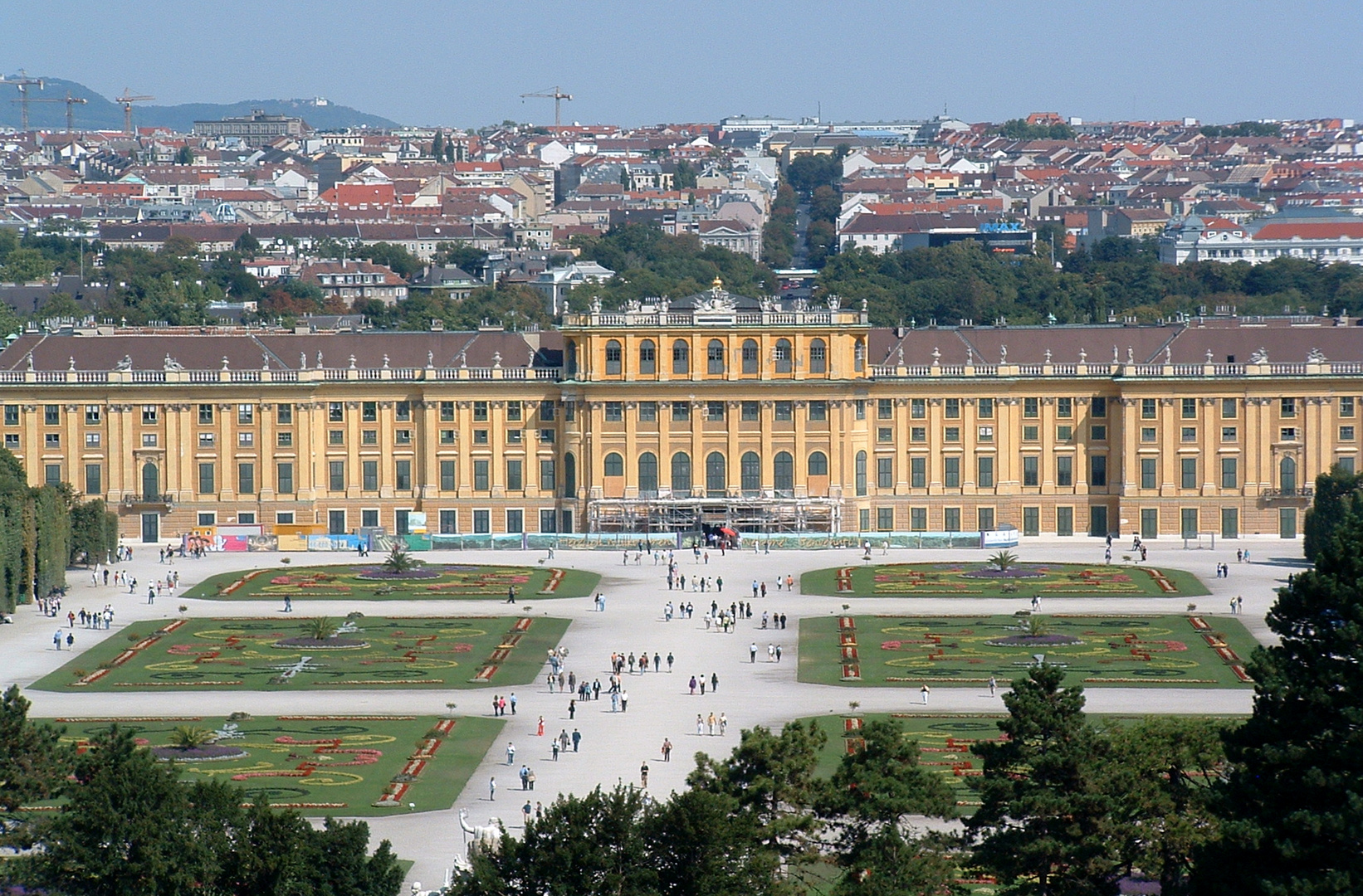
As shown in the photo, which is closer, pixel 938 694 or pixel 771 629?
pixel 938 694

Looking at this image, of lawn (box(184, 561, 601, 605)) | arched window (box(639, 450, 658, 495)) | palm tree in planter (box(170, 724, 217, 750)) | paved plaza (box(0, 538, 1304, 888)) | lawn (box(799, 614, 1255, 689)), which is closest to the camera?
paved plaza (box(0, 538, 1304, 888))

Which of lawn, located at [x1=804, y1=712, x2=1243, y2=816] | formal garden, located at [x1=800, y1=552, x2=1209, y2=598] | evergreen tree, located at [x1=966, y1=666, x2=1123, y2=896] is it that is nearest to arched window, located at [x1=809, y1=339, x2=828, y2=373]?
formal garden, located at [x1=800, y1=552, x2=1209, y2=598]

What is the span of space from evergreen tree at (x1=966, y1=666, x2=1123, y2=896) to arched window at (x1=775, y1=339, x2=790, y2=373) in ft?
241

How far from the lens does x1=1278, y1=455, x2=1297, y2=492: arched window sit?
132 meters

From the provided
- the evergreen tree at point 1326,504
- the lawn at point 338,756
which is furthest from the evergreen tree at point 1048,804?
the evergreen tree at point 1326,504

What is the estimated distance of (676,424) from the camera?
5290 inches

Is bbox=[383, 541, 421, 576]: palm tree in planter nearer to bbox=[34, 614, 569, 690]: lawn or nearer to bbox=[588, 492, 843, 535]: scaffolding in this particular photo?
bbox=[34, 614, 569, 690]: lawn

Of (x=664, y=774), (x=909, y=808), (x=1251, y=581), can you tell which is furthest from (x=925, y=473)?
(x=909, y=808)

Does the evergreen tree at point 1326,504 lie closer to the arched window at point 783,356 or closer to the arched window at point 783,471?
the arched window at point 783,471

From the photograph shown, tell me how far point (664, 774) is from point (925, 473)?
196ft

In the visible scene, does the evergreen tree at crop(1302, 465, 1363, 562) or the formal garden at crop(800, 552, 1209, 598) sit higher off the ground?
the evergreen tree at crop(1302, 465, 1363, 562)

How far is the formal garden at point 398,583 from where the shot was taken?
113 meters

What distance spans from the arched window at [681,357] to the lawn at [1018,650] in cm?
3071

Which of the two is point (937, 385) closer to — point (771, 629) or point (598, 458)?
point (598, 458)
